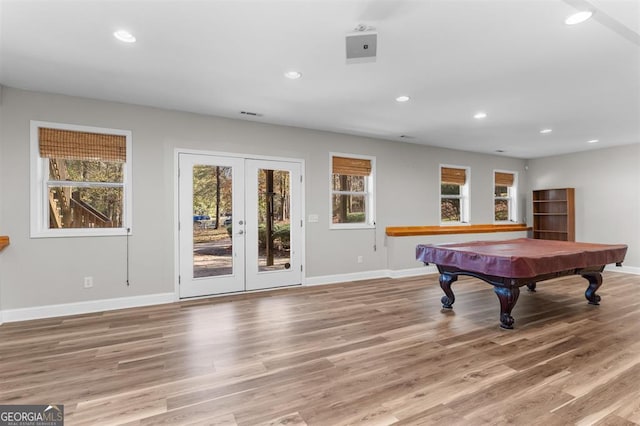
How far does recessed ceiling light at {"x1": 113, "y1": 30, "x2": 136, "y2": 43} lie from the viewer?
2.45 m

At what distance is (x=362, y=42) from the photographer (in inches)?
91.7

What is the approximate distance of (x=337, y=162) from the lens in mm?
5609

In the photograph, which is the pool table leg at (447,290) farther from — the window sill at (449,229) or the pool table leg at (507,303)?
the window sill at (449,229)

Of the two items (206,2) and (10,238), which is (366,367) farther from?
(10,238)

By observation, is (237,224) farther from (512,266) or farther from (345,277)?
(512,266)

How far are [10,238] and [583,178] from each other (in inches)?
388

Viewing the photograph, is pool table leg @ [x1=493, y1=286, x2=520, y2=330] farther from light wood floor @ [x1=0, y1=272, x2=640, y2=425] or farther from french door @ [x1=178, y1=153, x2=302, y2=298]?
french door @ [x1=178, y1=153, x2=302, y2=298]

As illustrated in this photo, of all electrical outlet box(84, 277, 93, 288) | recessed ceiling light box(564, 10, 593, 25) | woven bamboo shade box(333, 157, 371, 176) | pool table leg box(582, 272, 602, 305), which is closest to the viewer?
recessed ceiling light box(564, 10, 593, 25)

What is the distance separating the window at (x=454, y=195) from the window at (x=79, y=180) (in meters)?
5.84

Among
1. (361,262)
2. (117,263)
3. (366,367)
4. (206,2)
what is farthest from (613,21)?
(117,263)

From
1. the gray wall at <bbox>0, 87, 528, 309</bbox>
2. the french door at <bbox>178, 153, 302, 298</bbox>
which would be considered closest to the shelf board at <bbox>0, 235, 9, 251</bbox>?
the gray wall at <bbox>0, 87, 528, 309</bbox>

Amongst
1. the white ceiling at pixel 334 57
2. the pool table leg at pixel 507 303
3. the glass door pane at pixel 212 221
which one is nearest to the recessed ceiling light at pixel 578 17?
the white ceiling at pixel 334 57

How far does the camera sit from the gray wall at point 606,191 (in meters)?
6.36

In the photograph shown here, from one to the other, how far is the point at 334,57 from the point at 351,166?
9.71 feet
